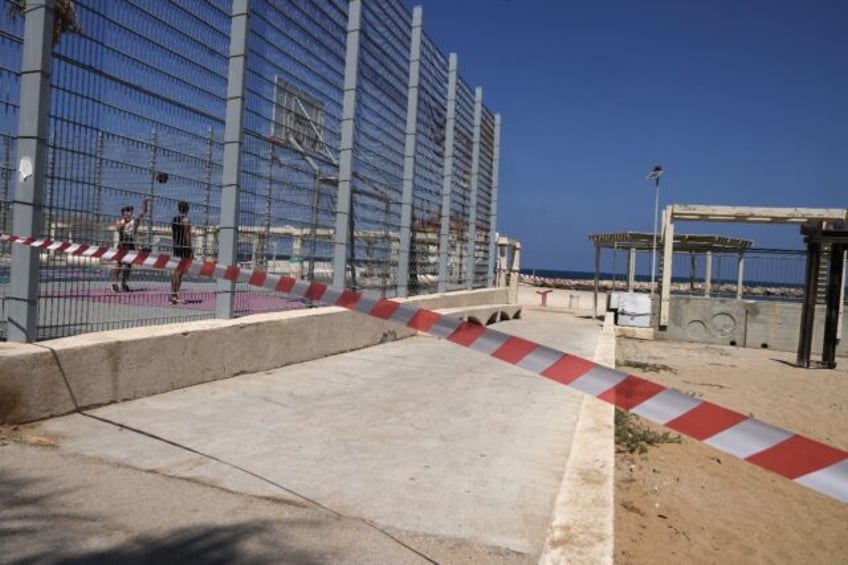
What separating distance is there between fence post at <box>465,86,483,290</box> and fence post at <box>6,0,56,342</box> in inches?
449

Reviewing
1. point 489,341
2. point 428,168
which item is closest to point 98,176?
point 489,341

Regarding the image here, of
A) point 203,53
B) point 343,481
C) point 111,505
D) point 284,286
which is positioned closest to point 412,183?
point 203,53

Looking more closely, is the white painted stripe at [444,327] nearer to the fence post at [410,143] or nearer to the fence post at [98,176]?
the fence post at [98,176]

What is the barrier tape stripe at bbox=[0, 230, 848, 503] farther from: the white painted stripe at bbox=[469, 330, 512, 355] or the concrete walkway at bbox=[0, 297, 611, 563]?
the concrete walkway at bbox=[0, 297, 611, 563]

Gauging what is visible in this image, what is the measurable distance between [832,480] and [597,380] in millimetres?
881

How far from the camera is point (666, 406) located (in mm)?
2482

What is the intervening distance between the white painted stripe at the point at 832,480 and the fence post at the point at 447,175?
10.8 m

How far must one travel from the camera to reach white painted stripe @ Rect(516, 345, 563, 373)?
288 cm

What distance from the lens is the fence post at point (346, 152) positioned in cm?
849

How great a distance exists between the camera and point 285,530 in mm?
3037

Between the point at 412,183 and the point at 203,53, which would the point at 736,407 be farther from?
the point at 203,53

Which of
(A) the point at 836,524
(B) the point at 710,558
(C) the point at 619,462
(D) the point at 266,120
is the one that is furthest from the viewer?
(D) the point at 266,120

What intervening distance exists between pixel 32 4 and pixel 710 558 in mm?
5753

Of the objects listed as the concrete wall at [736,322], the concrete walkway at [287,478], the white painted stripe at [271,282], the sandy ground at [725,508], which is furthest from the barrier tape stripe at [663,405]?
the concrete wall at [736,322]
